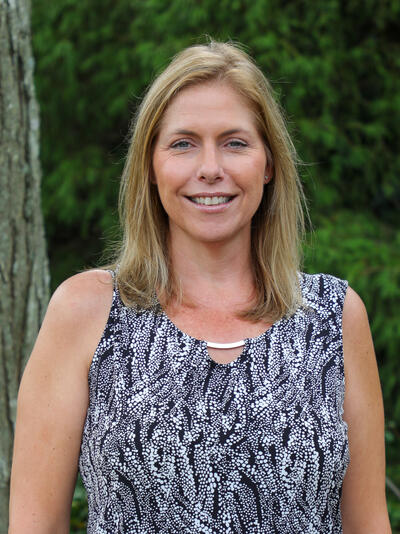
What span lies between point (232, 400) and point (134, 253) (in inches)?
19.8

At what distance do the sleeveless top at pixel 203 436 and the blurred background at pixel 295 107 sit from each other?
1819 mm

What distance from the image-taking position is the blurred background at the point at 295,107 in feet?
13.0

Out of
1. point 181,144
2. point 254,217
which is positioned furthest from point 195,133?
point 254,217

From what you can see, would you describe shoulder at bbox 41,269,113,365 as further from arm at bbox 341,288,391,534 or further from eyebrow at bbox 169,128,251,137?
arm at bbox 341,288,391,534

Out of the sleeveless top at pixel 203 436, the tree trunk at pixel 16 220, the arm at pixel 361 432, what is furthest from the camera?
the tree trunk at pixel 16 220

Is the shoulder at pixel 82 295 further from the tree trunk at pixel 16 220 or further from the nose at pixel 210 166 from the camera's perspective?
the tree trunk at pixel 16 220

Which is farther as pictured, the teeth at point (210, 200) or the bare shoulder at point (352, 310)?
the bare shoulder at point (352, 310)

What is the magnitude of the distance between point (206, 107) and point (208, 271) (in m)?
0.44

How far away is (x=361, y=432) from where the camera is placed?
2.18 metres

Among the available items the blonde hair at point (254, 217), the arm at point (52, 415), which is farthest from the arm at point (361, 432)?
the arm at point (52, 415)

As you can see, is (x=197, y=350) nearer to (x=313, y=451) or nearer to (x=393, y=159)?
(x=313, y=451)

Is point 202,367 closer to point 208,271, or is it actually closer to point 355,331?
point 208,271

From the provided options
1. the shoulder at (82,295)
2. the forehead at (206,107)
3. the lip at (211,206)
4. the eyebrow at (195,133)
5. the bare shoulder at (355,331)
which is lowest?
the bare shoulder at (355,331)

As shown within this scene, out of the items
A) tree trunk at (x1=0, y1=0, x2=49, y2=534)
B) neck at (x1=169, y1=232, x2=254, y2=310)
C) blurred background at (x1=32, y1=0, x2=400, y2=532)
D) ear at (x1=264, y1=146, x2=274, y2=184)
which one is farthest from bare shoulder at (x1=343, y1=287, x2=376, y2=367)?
blurred background at (x1=32, y1=0, x2=400, y2=532)
